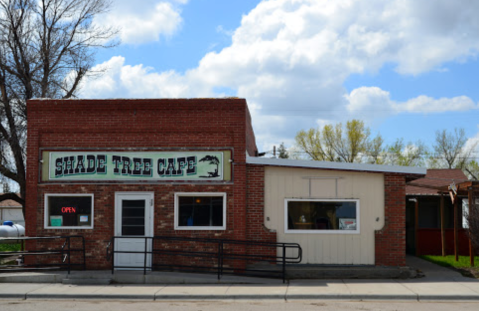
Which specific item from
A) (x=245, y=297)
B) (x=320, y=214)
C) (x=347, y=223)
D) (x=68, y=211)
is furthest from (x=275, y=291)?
(x=68, y=211)

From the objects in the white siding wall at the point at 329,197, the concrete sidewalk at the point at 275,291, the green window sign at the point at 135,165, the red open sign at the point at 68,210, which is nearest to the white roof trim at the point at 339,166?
the white siding wall at the point at 329,197

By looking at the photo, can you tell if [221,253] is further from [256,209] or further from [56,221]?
[56,221]

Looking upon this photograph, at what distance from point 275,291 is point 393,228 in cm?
433

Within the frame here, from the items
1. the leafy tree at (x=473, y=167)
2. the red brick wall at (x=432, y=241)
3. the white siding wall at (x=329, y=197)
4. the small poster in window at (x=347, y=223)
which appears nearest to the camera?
the white siding wall at (x=329, y=197)

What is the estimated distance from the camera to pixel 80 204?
16.2 metres

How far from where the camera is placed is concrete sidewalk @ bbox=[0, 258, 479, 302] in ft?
41.5

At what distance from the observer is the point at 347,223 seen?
52.0 feet

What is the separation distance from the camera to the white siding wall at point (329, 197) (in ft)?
51.4

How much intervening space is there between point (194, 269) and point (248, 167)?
3.11 m

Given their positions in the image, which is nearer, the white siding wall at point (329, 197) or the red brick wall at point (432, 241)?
the white siding wall at point (329, 197)

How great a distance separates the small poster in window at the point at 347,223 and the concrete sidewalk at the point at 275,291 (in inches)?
60.5

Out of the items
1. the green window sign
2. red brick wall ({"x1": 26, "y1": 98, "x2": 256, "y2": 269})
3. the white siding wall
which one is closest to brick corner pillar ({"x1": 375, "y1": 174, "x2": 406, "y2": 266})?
the white siding wall

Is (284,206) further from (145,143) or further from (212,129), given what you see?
(145,143)

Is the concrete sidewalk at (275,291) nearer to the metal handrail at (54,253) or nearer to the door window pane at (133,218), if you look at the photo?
the metal handrail at (54,253)
